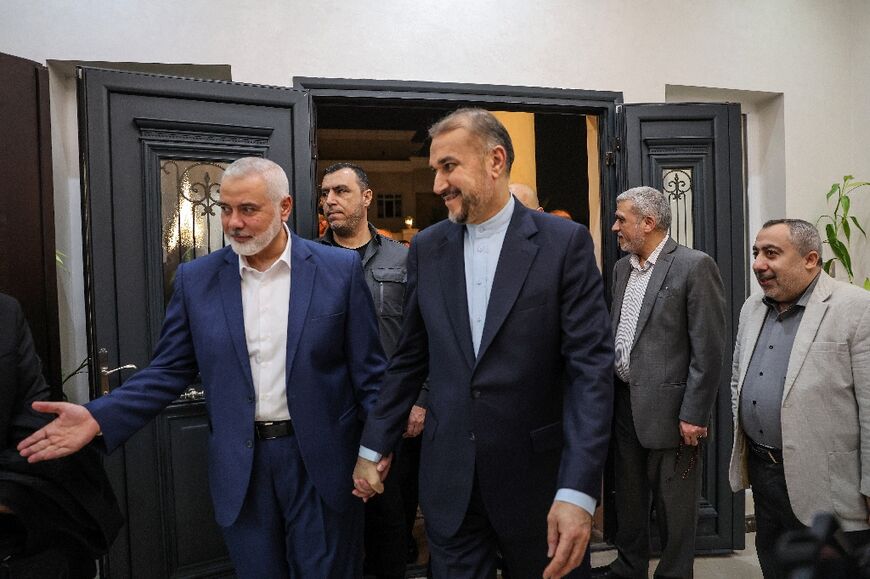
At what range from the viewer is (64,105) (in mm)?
3428

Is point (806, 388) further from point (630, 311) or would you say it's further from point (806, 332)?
point (630, 311)

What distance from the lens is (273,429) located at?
1932 mm

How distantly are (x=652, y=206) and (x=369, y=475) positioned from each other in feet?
6.34

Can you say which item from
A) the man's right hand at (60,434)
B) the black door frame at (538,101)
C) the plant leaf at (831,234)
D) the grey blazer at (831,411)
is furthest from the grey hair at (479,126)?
the plant leaf at (831,234)

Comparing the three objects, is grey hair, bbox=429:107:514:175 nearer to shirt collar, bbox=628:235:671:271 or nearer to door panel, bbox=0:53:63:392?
shirt collar, bbox=628:235:671:271

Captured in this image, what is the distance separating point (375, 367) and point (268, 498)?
0.50 metres

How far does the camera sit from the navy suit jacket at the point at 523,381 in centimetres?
158

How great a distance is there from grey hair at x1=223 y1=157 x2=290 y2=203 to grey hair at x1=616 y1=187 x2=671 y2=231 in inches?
68.4

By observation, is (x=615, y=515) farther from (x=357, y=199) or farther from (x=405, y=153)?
(x=405, y=153)

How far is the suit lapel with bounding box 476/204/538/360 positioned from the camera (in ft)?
5.19

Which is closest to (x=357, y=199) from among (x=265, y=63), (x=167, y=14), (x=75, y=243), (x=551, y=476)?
(x=265, y=63)

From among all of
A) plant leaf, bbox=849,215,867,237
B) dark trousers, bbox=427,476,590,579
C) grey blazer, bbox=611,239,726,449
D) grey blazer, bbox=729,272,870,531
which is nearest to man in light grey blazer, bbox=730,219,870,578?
grey blazer, bbox=729,272,870,531

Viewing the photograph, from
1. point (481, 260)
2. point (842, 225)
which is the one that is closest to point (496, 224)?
point (481, 260)

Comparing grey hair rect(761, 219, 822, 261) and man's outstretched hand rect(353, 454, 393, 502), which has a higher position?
grey hair rect(761, 219, 822, 261)
